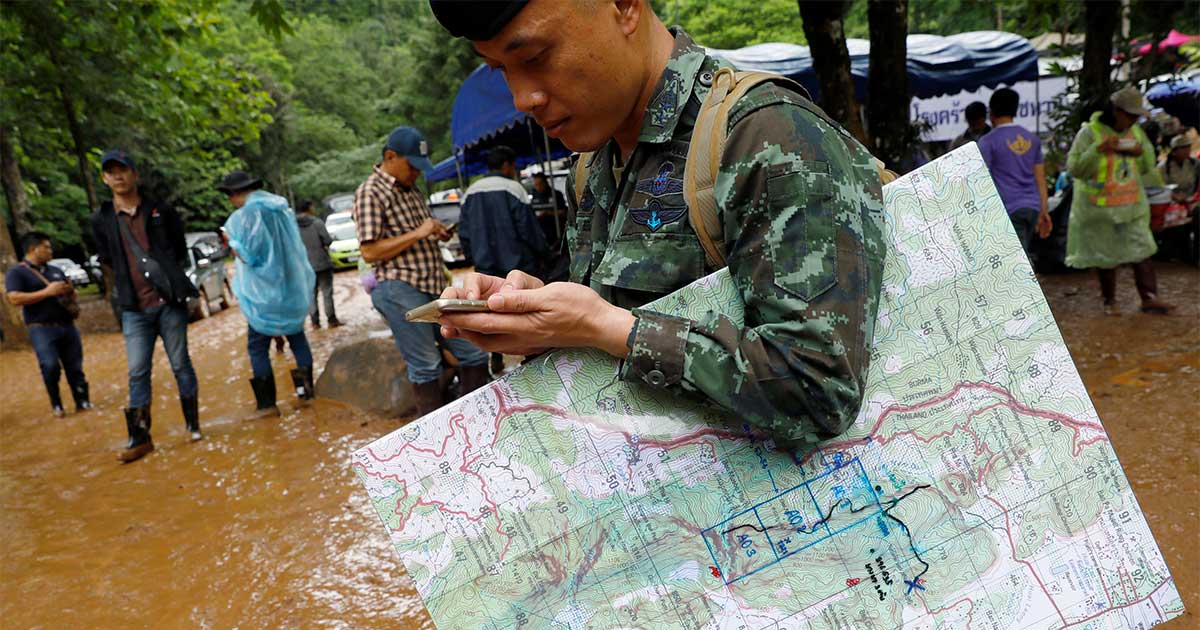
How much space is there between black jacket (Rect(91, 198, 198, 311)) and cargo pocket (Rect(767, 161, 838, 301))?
5.03 m

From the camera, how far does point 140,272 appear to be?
206 inches

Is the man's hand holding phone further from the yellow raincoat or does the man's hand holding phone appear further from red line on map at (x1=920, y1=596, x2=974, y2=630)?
the yellow raincoat

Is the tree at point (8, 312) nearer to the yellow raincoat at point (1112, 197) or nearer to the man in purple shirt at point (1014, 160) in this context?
the man in purple shirt at point (1014, 160)

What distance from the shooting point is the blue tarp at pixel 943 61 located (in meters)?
9.10

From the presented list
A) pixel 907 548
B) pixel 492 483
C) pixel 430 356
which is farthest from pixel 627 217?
pixel 430 356

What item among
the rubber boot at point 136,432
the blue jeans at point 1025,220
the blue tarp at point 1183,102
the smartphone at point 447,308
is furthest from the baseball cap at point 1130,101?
the blue tarp at point 1183,102

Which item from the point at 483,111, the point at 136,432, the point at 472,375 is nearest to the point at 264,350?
the point at 136,432

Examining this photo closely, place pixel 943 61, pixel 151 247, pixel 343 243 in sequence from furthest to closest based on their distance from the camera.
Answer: pixel 343 243 → pixel 943 61 → pixel 151 247

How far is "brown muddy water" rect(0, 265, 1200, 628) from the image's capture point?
339cm

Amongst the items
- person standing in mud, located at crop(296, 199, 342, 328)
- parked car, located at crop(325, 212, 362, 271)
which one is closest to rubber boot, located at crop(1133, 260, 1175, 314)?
person standing in mud, located at crop(296, 199, 342, 328)

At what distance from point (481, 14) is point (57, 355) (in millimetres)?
8031

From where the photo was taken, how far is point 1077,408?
4.18 feet

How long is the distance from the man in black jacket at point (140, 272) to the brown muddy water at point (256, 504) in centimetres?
62

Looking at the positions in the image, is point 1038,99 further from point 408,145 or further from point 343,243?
point 343,243
